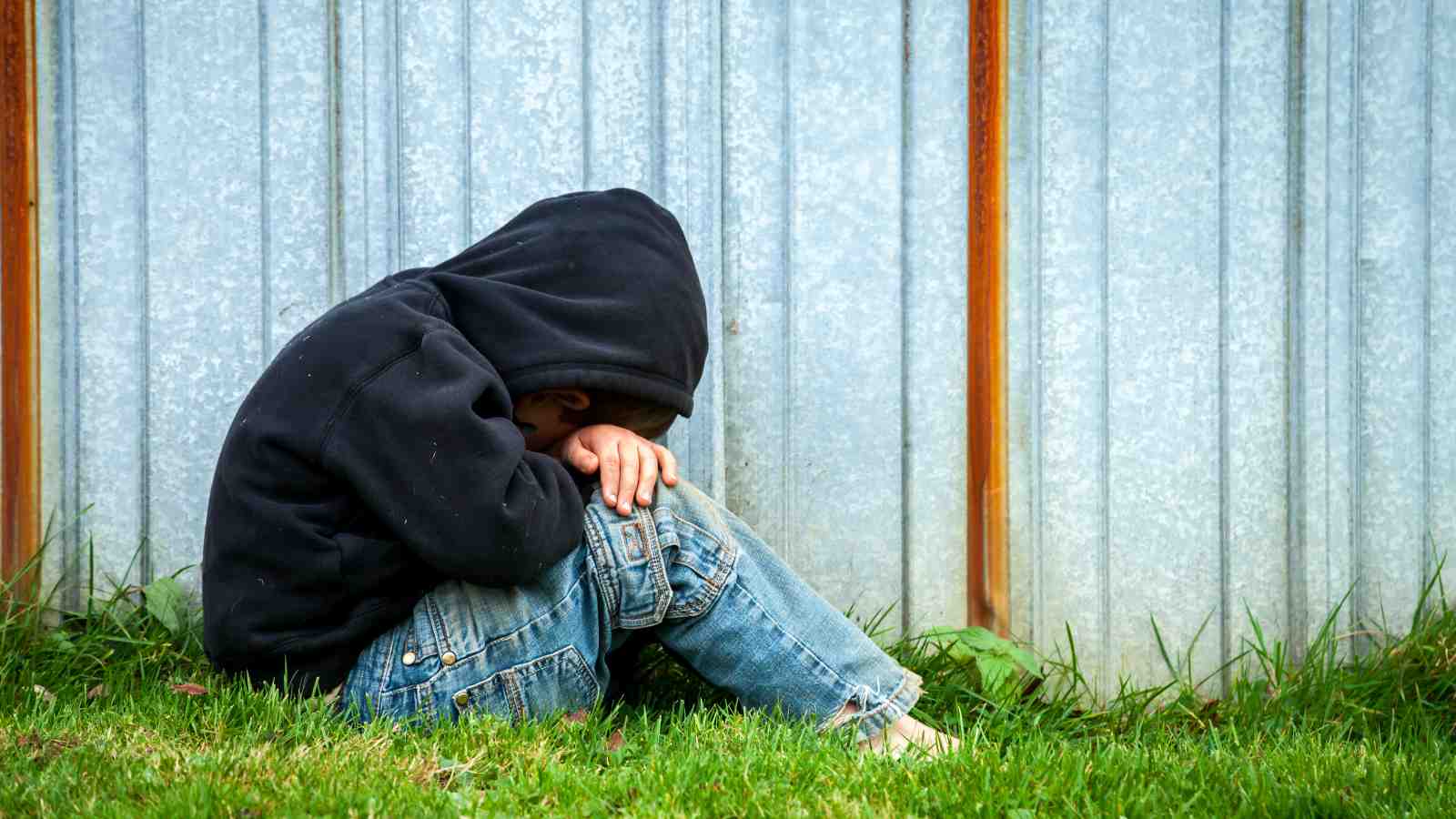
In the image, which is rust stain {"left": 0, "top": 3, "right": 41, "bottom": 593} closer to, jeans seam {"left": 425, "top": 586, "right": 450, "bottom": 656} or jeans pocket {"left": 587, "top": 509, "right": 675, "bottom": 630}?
jeans seam {"left": 425, "top": 586, "right": 450, "bottom": 656}

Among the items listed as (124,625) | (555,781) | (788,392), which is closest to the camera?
(555,781)

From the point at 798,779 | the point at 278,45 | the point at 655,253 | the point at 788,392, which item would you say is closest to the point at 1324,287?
the point at 788,392

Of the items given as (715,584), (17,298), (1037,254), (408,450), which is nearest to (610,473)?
(715,584)

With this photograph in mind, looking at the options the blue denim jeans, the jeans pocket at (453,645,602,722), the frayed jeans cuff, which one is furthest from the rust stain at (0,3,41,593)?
the frayed jeans cuff

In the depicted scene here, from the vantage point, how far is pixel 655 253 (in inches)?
81.6

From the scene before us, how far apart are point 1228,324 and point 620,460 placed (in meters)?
1.60

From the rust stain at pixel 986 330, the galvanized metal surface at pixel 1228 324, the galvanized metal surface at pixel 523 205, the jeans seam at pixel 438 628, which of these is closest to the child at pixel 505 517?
the jeans seam at pixel 438 628

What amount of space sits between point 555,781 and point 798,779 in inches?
13.8

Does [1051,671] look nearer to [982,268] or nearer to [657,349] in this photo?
[982,268]

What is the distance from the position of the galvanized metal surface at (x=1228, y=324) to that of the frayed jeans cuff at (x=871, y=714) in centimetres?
86

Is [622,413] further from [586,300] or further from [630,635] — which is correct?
[630,635]

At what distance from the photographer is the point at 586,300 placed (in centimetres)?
196

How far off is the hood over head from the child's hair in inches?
2.6

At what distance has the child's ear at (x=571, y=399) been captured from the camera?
204 centimetres
